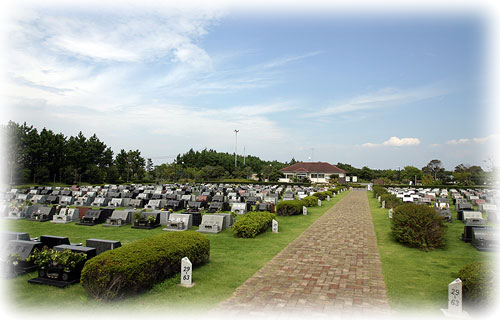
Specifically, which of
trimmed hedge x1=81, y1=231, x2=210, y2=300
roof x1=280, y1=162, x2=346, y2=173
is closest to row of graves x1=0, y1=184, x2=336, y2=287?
trimmed hedge x1=81, y1=231, x2=210, y2=300

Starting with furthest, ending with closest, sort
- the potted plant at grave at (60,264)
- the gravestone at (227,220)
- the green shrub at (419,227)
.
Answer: the gravestone at (227,220), the green shrub at (419,227), the potted plant at grave at (60,264)

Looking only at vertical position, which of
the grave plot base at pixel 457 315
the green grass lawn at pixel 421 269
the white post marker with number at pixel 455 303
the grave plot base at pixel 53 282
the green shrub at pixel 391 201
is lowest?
the grave plot base at pixel 53 282

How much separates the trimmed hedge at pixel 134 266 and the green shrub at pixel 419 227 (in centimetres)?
840

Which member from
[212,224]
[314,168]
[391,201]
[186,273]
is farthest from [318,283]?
[314,168]

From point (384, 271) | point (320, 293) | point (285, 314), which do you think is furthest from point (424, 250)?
point (285, 314)

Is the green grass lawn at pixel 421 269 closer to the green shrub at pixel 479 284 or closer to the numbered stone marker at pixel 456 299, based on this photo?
the numbered stone marker at pixel 456 299

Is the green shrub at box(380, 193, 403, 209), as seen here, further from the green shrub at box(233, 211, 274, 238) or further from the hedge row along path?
the green shrub at box(233, 211, 274, 238)

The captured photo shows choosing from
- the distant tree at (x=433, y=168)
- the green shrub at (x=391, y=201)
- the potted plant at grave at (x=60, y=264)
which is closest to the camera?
the potted plant at grave at (x=60, y=264)

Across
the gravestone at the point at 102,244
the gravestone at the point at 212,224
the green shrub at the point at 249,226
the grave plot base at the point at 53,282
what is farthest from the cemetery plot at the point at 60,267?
the gravestone at the point at 212,224

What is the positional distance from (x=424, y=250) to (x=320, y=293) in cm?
660

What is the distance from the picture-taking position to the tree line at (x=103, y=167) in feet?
152

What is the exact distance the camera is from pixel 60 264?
7.36 m

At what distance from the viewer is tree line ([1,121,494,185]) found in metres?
46.5

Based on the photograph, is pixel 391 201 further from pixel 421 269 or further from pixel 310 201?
pixel 421 269
